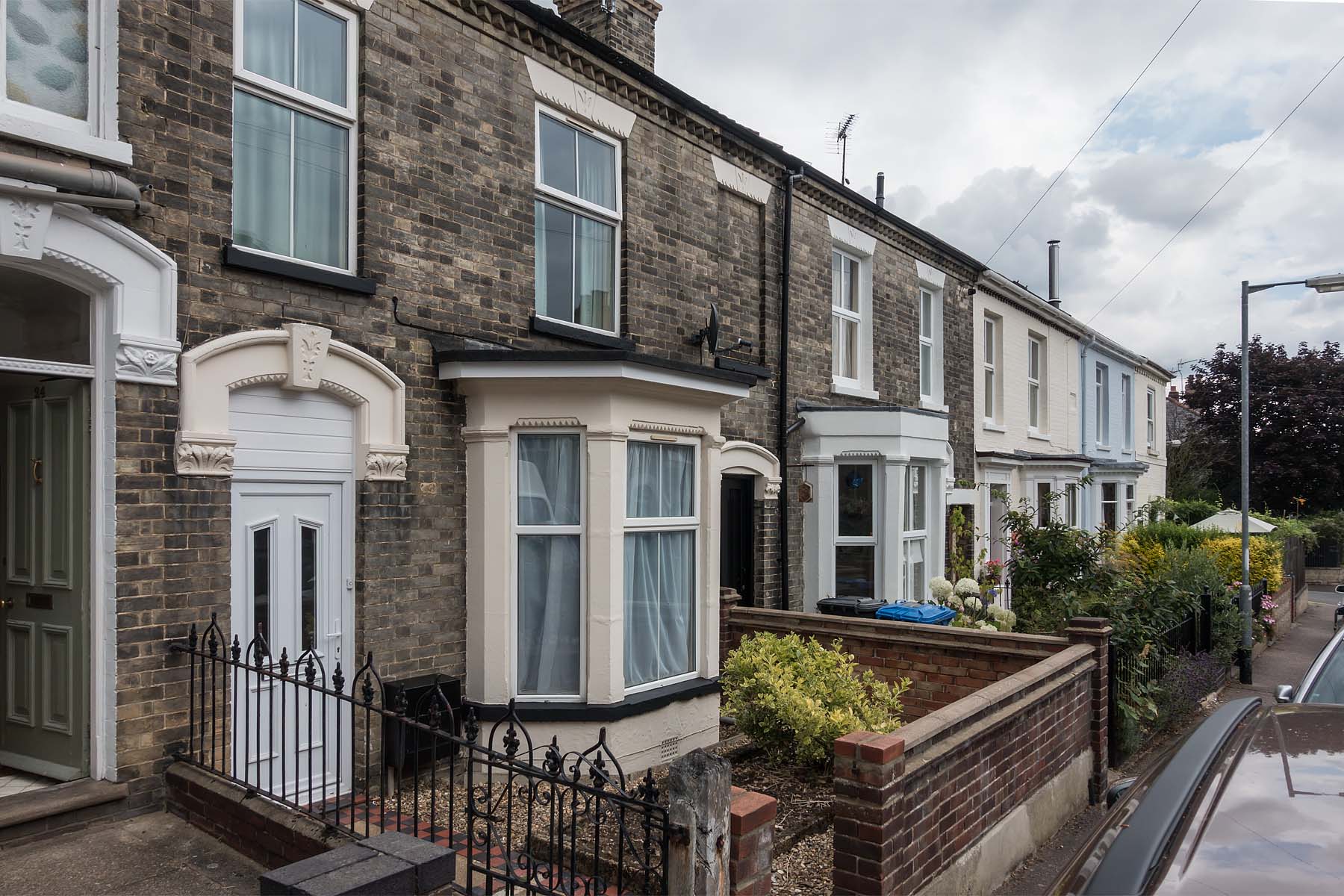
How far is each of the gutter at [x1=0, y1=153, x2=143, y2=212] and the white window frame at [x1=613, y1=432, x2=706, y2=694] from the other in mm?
3501

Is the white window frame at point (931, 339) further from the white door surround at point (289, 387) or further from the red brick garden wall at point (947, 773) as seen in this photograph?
the white door surround at point (289, 387)

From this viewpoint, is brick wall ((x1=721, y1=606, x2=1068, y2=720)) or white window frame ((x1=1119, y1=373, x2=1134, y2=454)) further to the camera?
white window frame ((x1=1119, y1=373, x2=1134, y2=454))

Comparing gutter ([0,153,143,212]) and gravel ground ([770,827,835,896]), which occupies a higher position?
gutter ([0,153,143,212])

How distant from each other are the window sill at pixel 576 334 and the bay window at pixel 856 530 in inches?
158

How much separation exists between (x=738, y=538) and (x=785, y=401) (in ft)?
5.45

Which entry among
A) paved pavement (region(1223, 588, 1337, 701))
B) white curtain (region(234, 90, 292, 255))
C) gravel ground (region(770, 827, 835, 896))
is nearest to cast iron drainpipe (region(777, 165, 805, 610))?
gravel ground (region(770, 827, 835, 896))

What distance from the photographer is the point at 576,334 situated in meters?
7.56

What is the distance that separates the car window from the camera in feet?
18.9

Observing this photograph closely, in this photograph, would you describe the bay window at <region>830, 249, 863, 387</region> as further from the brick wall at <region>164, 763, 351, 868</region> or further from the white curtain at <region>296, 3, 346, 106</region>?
the brick wall at <region>164, 763, 351, 868</region>

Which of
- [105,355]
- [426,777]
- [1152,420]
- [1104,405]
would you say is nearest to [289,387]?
[105,355]

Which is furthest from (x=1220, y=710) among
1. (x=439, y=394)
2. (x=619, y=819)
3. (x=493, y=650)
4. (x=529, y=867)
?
(x=439, y=394)

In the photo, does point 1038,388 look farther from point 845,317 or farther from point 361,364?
point 361,364

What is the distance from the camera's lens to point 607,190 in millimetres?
8148

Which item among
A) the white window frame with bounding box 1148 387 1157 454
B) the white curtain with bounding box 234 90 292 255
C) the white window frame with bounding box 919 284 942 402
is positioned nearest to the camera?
the white curtain with bounding box 234 90 292 255
